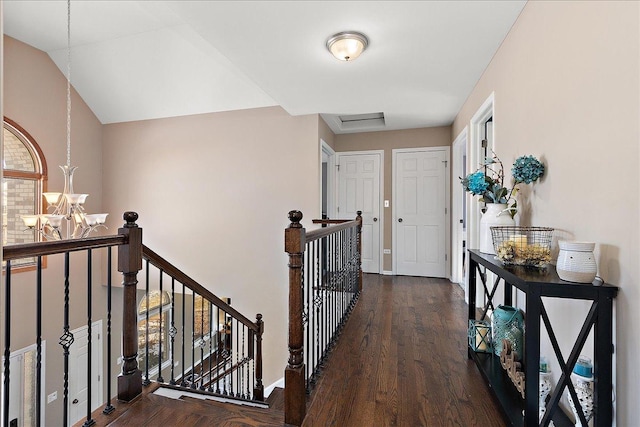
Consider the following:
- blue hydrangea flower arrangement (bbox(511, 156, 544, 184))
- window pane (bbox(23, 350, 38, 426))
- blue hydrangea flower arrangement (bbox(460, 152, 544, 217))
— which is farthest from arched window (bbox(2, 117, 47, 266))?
blue hydrangea flower arrangement (bbox(511, 156, 544, 184))

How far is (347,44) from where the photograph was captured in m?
2.39

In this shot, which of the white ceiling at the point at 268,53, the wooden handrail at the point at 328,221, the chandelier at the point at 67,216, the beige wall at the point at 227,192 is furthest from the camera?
the beige wall at the point at 227,192

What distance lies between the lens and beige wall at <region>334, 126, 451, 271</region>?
15.7ft

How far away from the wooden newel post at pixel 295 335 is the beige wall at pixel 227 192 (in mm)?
2669

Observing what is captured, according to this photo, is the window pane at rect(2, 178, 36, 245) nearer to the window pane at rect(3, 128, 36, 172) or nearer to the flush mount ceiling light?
the window pane at rect(3, 128, 36, 172)

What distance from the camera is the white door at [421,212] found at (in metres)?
4.74

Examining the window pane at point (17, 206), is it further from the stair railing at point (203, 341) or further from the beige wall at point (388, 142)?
the beige wall at point (388, 142)

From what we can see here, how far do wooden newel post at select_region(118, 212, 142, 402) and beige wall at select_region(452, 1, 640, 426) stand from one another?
7.25ft

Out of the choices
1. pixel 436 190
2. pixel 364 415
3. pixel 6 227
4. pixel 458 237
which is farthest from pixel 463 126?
pixel 6 227

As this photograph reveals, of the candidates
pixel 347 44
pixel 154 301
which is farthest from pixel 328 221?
pixel 154 301

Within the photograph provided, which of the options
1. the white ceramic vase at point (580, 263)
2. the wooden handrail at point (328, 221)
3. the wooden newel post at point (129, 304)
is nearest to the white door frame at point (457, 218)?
the wooden handrail at point (328, 221)

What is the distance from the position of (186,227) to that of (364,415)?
427 cm

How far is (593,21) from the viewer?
4.38ft

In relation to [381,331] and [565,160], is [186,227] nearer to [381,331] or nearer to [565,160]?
[381,331]
